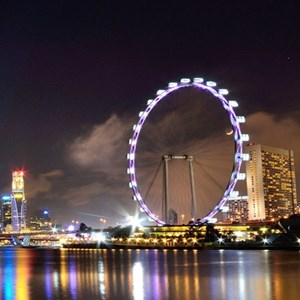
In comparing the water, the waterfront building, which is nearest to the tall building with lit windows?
the waterfront building

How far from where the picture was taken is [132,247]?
102m

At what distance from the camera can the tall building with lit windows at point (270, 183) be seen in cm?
13512

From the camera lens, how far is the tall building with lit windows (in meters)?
135

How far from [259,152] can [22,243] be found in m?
62.7

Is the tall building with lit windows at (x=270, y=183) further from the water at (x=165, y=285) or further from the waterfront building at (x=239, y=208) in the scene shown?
the water at (x=165, y=285)

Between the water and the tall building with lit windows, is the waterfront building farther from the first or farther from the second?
the water

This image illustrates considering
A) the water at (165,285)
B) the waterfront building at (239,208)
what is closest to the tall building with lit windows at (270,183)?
the waterfront building at (239,208)

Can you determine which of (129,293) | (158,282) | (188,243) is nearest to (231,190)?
(188,243)

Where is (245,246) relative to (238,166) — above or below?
below

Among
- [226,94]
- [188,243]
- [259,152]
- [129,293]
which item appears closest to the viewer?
[129,293]

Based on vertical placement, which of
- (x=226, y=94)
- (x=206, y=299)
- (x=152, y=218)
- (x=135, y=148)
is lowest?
(x=206, y=299)

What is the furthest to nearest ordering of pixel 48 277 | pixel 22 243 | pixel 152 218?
pixel 22 243 < pixel 152 218 < pixel 48 277

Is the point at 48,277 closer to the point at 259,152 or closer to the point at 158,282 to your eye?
the point at 158,282

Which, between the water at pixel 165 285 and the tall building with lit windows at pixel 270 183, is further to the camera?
the tall building with lit windows at pixel 270 183
